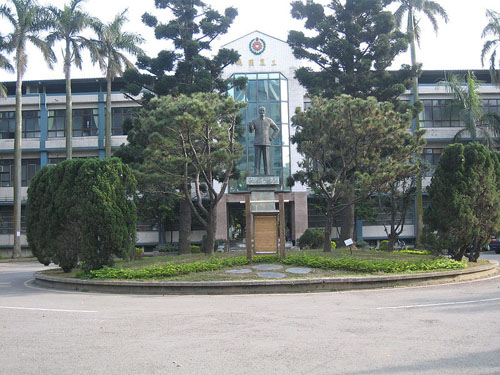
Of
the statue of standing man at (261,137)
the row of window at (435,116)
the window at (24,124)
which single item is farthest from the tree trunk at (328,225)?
the window at (24,124)

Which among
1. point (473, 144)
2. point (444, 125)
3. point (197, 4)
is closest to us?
point (473, 144)

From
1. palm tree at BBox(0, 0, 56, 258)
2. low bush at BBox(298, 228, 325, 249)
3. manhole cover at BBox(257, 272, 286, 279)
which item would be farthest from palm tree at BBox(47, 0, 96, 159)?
manhole cover at BBox(257, 272, 286, 279)

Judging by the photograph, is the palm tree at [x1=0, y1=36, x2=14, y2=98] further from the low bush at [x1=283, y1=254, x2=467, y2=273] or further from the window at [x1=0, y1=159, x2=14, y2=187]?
the low bush at [x1=283, y1=254, x2=467, y2=273]

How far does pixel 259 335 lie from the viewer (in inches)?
300

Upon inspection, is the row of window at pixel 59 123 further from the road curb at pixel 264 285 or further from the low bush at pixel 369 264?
the low bush at pixel 369 264

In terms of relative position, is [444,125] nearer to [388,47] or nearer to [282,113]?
[282,113]

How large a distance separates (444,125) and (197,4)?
2137 cm

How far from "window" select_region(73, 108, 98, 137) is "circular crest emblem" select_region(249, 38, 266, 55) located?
13.2 meters

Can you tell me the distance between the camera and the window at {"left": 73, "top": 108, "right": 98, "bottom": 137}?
38850mm

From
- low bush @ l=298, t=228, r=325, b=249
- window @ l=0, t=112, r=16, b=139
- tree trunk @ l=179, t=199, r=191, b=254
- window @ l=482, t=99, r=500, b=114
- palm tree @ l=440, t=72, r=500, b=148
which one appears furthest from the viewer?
window @ l=0, t=112, r=16, b=139

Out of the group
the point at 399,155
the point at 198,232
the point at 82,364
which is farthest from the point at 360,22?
the point at 82,364

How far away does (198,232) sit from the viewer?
3725 cm

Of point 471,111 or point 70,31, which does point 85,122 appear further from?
point 471,111

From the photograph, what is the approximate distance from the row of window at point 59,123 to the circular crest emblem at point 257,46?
1079 centimetres
